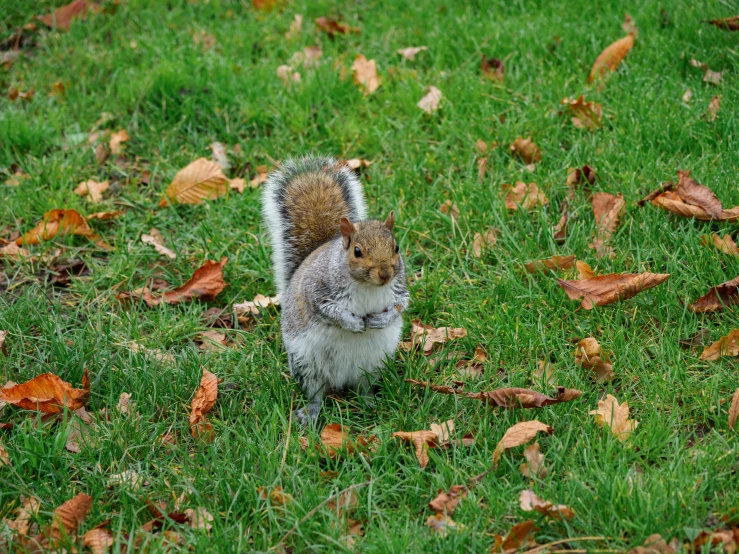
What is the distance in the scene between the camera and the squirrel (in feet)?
8.63

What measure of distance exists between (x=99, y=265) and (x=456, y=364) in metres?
1.64

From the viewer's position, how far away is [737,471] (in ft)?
7.36

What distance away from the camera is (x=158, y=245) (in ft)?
12.1

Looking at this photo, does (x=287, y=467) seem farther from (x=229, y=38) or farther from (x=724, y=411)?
(x=229, y=38)

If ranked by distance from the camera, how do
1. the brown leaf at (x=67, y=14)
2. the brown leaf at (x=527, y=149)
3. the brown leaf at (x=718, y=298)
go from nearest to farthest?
the brown leaf at (x=718, y=298)
the brown leaf at (x=527, y=149)
the brown leaf at (x=67, y=14)

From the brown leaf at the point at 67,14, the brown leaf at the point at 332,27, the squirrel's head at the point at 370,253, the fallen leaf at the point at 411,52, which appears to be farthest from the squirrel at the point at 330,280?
the brown leaf at the point at 67,14

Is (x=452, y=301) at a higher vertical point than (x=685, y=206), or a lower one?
lower

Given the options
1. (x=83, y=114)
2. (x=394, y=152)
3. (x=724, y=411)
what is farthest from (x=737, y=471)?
(x=83, y=114)

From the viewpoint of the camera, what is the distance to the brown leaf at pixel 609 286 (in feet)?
9.70

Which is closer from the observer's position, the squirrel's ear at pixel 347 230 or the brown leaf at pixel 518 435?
the brown leaf at pixel 518 435

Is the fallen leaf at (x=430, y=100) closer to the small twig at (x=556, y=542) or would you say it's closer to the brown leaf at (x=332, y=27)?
the brown leaf at (x=332, y=27)

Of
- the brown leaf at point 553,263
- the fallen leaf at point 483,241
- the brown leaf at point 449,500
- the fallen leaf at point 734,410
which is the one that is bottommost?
the fallen leaf at point 483,241

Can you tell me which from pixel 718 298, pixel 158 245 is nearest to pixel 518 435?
pixel 718 298

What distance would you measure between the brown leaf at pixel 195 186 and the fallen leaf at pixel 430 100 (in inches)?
40.0
